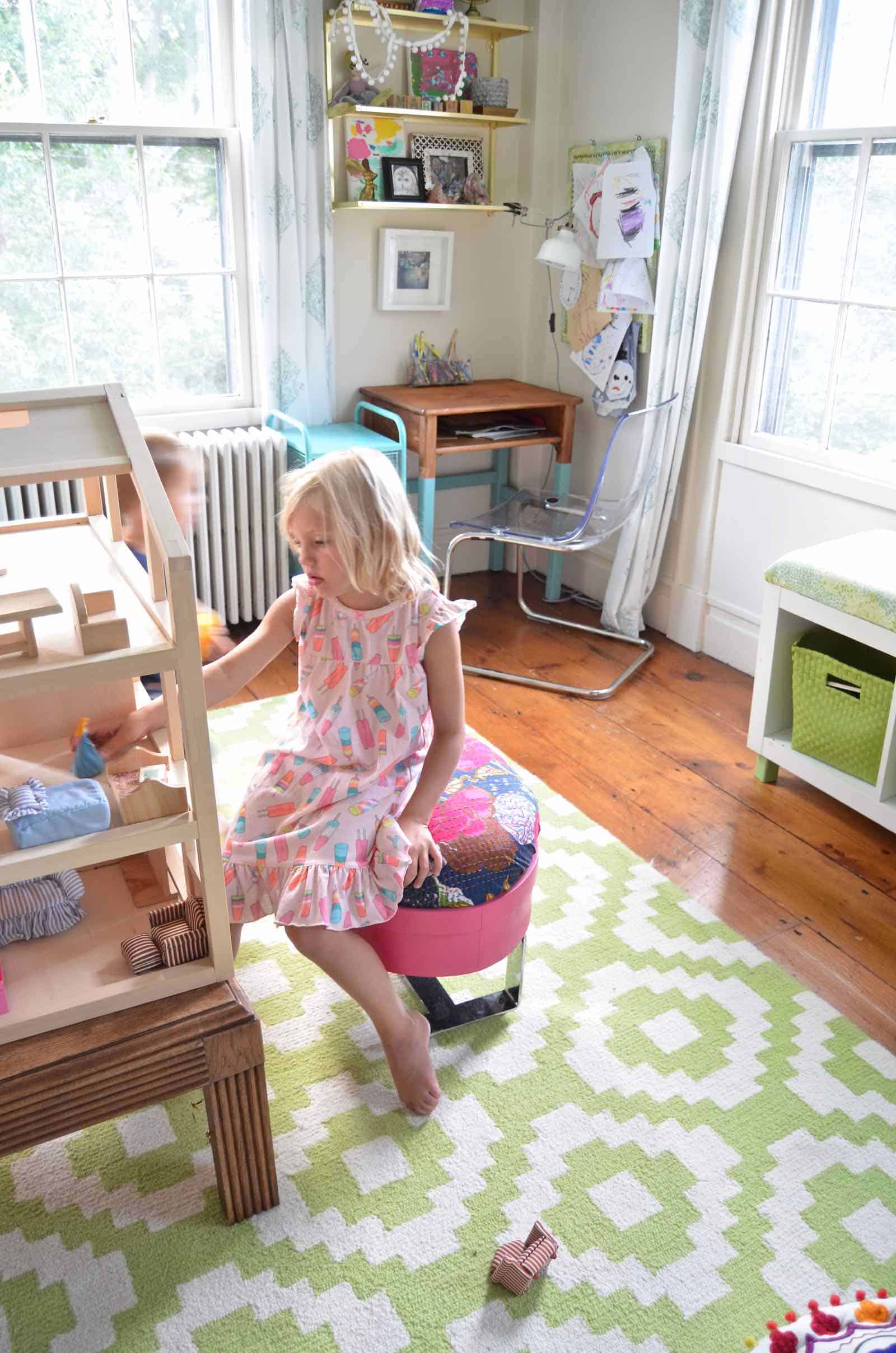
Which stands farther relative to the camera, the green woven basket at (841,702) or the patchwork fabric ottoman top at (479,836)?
the green woven basket at (841,702)

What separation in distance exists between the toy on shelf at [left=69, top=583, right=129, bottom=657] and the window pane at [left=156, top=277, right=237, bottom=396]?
242cm

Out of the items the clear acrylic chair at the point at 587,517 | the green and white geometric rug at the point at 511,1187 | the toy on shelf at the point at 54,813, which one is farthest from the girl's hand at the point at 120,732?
the clear acrylic chair at the point at 587,517

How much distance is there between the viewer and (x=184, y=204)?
10.6ft

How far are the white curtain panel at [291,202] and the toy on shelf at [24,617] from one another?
7.73ft

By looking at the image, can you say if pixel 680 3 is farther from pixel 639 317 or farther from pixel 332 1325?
pixel 332 1325

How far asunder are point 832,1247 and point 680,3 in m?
3.03

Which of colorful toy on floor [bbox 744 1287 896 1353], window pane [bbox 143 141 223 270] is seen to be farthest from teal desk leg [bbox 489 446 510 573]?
colorful toy on floor [bbox 744 1287 896 1353]

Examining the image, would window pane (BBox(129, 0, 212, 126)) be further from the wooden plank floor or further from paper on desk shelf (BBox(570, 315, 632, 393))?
the wooden plank floor

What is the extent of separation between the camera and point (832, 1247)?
1447 mm

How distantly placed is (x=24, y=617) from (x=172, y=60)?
106 inches

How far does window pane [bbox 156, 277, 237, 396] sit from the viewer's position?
331 cm

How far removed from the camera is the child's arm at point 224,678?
60.9 inches

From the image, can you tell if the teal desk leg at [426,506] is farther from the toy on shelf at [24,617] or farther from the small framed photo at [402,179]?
the toy on shelf at [24,617]

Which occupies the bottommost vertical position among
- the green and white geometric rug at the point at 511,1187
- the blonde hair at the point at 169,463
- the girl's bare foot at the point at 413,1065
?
the green and white geometric rug at the point at 511,1187
